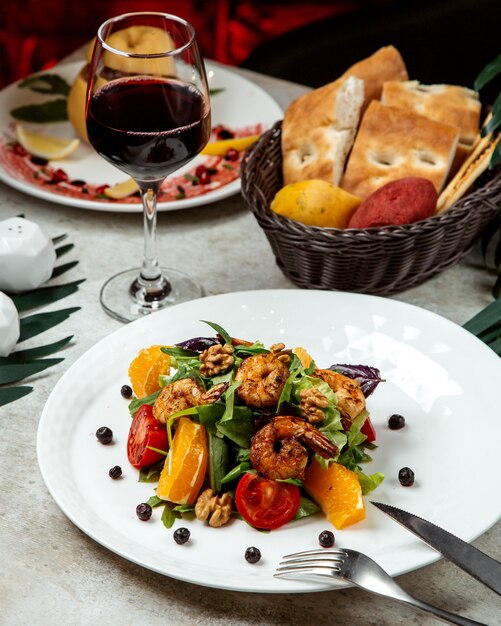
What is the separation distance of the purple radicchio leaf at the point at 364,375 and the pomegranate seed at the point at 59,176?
2.68 ft

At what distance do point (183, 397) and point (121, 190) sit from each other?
74 cm

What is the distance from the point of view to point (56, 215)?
5.65 ft

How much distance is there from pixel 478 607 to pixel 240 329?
1.74 ft

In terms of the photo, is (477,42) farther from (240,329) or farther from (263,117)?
(240,329)

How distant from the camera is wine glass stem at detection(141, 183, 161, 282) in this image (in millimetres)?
1414

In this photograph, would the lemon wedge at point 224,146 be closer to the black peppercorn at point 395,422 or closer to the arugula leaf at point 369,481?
the black peppercorn at point 395,422

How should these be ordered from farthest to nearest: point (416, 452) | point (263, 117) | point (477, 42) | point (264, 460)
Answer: point (477, 42)
point (263, 117)
point (416, 452)
point (264, 460)

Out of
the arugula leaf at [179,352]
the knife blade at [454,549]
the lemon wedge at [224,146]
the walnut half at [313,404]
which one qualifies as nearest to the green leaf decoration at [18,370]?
the arugula leaf at [179,352]

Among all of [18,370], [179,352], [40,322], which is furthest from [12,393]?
[179,352]

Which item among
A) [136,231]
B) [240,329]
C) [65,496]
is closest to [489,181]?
[240,329]

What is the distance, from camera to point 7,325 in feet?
4.33

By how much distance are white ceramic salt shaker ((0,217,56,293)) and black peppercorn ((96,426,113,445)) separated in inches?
16.1

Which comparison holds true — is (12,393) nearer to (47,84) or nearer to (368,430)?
(368,430)

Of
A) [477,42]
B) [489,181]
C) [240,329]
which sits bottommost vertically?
[477,42]
